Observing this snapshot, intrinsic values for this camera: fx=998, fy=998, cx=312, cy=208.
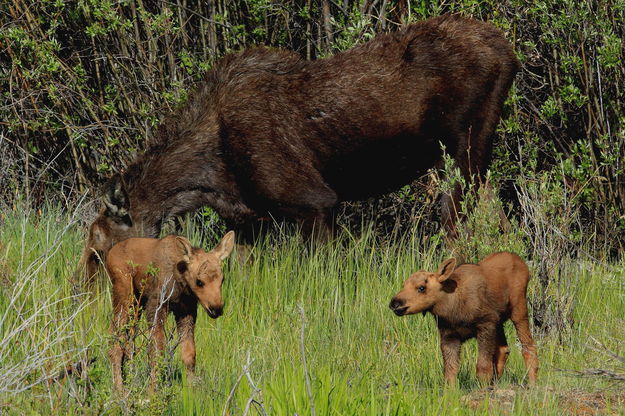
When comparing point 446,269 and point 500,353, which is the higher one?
point 446,269

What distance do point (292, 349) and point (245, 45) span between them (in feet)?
17.2

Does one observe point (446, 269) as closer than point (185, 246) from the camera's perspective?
No

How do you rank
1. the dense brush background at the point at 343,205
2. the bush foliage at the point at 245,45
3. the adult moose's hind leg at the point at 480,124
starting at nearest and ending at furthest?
the dense brush background at the point at 343,205, the adult moose's hind leg at the point at 480,124, the bush foliage at the point at 245,45

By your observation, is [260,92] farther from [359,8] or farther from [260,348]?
[260,348]

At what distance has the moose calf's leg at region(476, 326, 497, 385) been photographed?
4742mm

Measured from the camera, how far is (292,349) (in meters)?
5.32

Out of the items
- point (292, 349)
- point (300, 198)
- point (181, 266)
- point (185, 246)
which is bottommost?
point (300, 198)

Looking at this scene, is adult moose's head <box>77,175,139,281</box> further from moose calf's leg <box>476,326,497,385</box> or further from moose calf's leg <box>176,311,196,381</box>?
moose calf's leg <box>476,326,497,385</box>

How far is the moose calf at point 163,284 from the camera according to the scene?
4.38 meters

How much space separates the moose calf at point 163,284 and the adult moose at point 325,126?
3190 mm

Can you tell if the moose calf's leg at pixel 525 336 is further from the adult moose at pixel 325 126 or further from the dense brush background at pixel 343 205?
the adult moose at pixel 325 126

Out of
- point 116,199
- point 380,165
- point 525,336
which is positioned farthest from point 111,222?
point 525,336

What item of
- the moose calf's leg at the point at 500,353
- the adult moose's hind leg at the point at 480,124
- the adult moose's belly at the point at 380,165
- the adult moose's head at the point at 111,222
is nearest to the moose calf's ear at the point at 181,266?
the moose calf's leg at the point at 500,353

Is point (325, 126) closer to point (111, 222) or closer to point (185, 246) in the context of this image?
point (111, 222)
